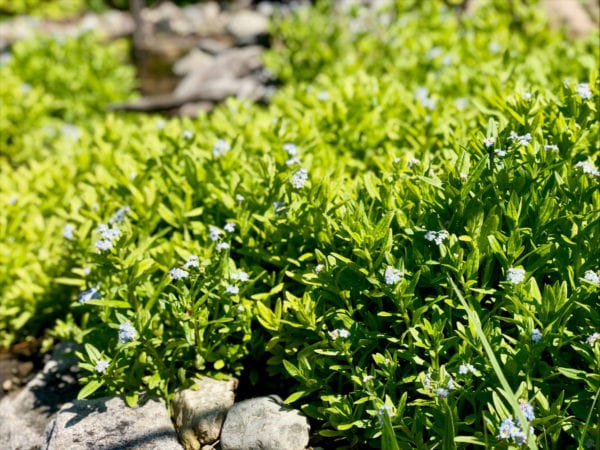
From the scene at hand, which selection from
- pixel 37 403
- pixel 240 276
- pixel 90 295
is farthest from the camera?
pixel 37 403

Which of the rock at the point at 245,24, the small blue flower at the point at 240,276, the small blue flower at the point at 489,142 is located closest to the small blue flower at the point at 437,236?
the small blue flower at the point at 489,142

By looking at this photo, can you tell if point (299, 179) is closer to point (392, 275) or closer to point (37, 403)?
point (392, 275)

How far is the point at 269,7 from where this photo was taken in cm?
1049

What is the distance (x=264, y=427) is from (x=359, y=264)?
2.52ft

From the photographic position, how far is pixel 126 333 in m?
2.71

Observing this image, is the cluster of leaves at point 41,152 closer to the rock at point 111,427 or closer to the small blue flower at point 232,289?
the rock at point 111,427

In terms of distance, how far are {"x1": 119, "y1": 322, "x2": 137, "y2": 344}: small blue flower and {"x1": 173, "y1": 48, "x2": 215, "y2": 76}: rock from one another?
21.7 ft

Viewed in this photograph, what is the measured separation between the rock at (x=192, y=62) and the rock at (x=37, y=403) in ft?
19.8

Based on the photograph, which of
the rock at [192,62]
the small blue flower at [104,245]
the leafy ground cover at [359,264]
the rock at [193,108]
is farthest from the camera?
the rock at [192,62]

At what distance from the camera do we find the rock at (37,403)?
3.17 m

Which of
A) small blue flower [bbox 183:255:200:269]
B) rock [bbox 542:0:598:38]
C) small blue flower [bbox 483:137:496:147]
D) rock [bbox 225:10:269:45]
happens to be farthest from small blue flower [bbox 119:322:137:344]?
rock [bbox 225:10:269:45]

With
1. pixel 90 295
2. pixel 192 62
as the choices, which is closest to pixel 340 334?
pixel 90 295

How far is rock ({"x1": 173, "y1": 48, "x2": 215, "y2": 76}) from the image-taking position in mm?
9047

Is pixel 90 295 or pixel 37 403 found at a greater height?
pixel 90 295
